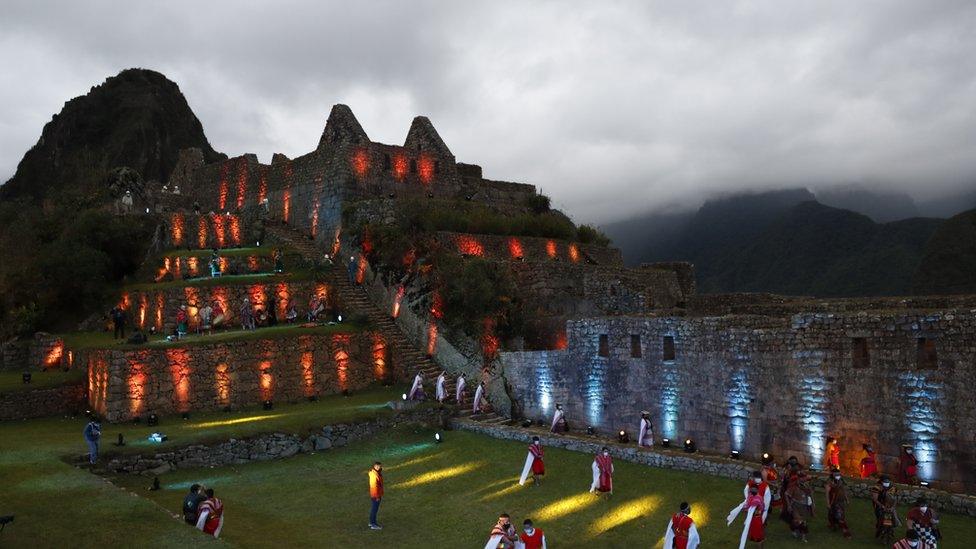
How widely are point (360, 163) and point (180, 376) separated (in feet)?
60.2

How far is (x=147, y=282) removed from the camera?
109 ft

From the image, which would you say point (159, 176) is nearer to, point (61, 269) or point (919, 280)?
point (61, 269)

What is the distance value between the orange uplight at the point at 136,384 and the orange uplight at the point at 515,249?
18467 millimetres

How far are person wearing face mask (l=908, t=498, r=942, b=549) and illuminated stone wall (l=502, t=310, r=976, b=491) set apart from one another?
4081 mm

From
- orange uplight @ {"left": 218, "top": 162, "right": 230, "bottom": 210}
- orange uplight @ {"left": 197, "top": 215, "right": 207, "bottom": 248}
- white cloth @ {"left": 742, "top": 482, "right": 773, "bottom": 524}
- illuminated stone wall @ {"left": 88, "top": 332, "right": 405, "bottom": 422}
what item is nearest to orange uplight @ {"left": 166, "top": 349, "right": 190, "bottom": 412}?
illuminated stone wall @ {"left": 88, "top": 332, "right": 405, "bottom": 422}

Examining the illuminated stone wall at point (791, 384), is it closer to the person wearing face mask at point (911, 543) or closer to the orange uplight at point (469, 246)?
the person wearing face mask at point (911, 543)

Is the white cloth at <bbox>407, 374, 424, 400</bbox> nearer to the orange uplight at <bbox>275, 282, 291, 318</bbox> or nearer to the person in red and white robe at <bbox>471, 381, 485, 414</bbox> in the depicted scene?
the person in red and white robe at <bbox>471, 381, 485, 414</bbox>

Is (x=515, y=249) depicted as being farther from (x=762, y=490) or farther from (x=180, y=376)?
(x=762, y=490)

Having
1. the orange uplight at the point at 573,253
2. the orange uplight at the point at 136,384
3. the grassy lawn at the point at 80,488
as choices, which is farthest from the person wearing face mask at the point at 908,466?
the orange uplight at the point at 573,253

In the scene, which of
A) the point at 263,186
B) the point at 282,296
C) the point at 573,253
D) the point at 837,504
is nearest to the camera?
the point at 837,504

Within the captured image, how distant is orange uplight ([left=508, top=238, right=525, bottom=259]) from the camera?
34.9m

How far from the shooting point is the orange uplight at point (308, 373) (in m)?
26.4

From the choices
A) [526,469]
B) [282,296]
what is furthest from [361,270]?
[526,469]

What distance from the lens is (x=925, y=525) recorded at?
10516mm
